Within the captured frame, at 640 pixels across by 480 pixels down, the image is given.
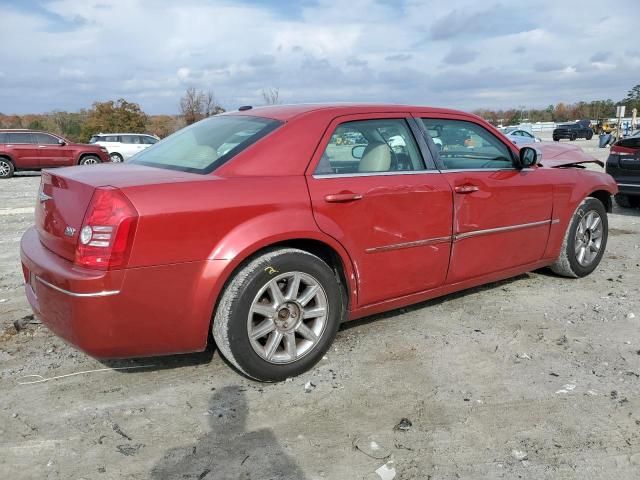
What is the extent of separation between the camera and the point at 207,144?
351cm

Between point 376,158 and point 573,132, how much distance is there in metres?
46.5

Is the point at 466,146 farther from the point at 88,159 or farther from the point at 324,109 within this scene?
the point at 88,159

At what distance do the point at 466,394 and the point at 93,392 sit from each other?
2.05 meters

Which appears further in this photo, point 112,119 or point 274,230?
point 112,119

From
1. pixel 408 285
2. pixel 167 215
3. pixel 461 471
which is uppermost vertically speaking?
pixel 167 215

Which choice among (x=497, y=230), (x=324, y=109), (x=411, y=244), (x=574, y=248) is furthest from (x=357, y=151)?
(x=574, y=248)

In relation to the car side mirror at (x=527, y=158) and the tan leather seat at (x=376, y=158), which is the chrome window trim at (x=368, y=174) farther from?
the car side mirror at (x=527, y=158)

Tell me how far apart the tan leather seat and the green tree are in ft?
130

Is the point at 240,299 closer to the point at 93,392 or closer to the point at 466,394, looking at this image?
the point at 93,392

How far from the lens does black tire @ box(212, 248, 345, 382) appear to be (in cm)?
296

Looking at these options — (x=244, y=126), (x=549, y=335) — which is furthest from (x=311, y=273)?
(x=549, y=335)

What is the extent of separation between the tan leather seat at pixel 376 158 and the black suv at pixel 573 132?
146 ft

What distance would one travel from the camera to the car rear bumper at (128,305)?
2678 mm

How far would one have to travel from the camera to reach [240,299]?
2.94 metres
